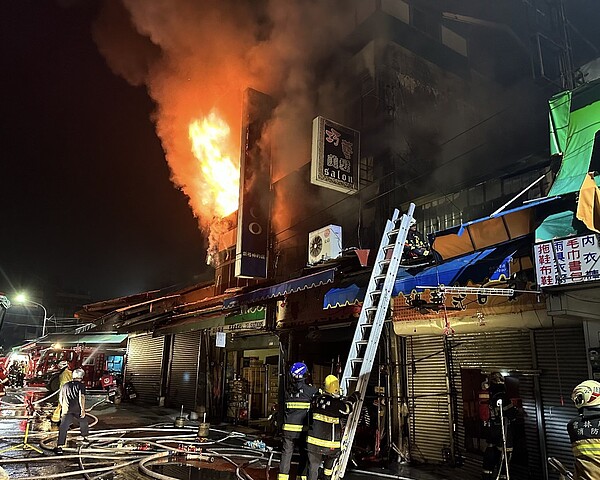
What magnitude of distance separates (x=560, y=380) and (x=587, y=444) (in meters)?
4.90

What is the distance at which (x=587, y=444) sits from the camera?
13.0 feet

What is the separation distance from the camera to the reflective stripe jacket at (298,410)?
267 inches

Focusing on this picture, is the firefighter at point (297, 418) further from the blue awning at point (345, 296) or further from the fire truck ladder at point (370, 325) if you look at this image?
the blue awning at point (345, 296)

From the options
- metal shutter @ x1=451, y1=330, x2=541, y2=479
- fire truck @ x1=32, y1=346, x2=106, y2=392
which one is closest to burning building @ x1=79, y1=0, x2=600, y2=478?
metal shutter @ x1=451, y1=330, x2=541, y2=479

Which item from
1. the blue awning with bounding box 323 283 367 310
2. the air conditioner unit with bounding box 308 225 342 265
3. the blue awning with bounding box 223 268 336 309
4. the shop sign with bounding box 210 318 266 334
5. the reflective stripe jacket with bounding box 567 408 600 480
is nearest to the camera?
the reflective stripe jacket with bounding box 567 408 600 480

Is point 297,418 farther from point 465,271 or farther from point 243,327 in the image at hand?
point 243,327

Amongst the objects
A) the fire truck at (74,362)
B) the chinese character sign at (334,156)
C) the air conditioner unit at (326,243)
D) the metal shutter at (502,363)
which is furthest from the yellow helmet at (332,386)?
the fire truck at (74,362)

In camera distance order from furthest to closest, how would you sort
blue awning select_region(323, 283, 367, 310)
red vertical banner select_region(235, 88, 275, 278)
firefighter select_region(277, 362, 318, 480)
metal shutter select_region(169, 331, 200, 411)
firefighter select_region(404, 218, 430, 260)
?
metal shutter select_region(169, 331, 200, 411)
red vertical banner select_region(235, 88, 275, 278)
blue awning select_region(323, 283, 367, 310)
firefighter select_region(404, 218, 430, 260)
firefighter select_region(277, 362, 318, 480)

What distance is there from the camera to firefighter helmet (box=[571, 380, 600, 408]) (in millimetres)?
4129

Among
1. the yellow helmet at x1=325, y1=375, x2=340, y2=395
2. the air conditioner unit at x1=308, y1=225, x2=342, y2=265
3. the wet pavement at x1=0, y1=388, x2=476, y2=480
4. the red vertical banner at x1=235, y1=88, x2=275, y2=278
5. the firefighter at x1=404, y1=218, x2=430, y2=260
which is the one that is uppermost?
the red vertical banner at x1=235, y1=88, x2=275, y2=278

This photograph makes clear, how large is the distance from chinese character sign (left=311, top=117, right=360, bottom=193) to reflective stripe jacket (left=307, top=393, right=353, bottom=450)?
26.5ft

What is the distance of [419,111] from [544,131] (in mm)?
4394

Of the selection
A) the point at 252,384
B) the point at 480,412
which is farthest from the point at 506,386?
the point at 252,384

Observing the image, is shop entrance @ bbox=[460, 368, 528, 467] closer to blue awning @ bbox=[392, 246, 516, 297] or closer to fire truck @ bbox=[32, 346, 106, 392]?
blue awning @ bbox=[392, 246, 516, 297]
